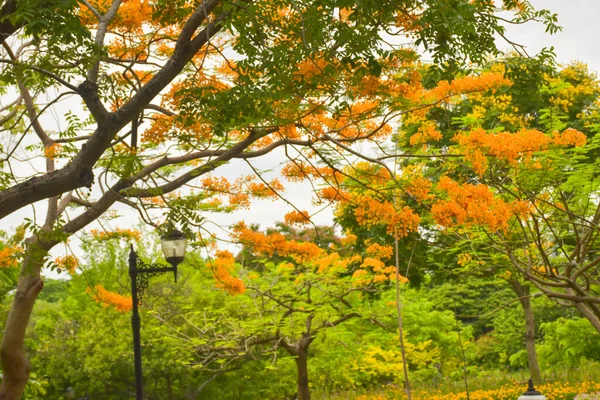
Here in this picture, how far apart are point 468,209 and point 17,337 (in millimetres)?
5671

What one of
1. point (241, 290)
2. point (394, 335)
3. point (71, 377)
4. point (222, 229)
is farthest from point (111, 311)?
point (222, 229)

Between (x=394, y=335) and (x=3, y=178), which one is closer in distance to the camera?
(x=3, y=178)

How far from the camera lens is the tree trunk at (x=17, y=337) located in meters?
9.95

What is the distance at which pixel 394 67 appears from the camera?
8.62m

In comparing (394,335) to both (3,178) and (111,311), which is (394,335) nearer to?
(111,311)

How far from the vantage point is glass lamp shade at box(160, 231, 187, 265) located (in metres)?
9.82

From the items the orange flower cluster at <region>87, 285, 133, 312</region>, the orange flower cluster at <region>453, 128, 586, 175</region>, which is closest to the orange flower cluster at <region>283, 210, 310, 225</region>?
the orange flower cluster at <region>453, 128, 586, 175</region>

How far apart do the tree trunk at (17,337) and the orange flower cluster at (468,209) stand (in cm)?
494

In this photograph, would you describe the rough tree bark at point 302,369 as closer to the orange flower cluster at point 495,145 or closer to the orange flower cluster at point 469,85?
the orange flower cluster at point 469,85

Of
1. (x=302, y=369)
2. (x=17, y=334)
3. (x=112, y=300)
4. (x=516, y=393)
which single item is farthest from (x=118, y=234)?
(x=516, y=393)

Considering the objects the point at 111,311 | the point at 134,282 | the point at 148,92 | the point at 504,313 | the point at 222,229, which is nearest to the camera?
the point at 148,92

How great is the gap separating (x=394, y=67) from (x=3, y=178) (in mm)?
4426

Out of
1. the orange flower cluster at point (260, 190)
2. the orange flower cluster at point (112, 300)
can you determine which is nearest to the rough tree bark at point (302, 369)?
the orange flower cluster at point (112, 300)

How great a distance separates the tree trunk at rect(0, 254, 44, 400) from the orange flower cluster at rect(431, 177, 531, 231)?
16.2 feet
